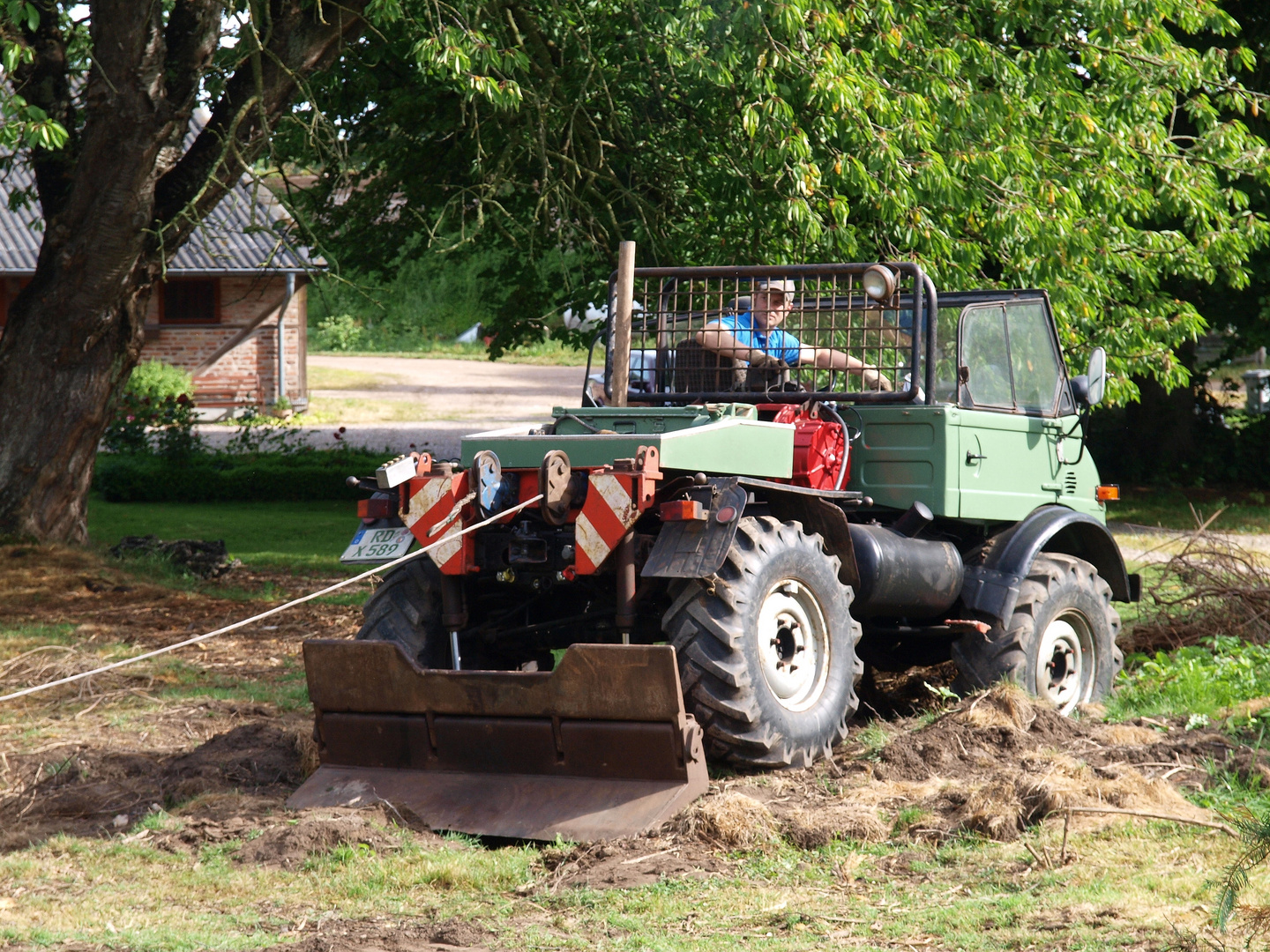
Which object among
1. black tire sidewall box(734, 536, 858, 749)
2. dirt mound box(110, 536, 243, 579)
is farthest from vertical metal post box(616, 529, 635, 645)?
dirt mound box(110, 536, 243, 579)

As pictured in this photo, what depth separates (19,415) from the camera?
11.4 metres

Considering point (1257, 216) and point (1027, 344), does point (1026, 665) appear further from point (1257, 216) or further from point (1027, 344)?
point (1257, 216)

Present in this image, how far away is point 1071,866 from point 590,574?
2.09 metres

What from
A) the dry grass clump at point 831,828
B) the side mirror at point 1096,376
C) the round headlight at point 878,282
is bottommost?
the dry grass clump at point 831,828


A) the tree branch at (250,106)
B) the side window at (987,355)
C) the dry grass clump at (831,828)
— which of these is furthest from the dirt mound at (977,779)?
the tree branch at (250,106)

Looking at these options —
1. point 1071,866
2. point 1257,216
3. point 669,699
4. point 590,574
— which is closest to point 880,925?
point 1071,866

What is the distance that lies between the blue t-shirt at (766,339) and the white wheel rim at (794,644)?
1645mm

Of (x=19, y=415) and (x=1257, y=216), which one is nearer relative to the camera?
(x=19, y=415)

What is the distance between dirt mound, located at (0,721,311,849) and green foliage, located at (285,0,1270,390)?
525 centimetres

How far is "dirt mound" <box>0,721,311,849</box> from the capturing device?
5547 millimetres

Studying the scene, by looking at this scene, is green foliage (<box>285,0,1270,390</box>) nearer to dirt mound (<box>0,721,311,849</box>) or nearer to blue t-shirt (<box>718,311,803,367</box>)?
blue t-shirt (<box>718,311,803,367</box>)

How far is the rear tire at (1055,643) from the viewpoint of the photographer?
681 centimetres

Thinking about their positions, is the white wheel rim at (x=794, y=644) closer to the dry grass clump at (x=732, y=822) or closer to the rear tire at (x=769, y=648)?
the rear tire at (x=769, y=648)

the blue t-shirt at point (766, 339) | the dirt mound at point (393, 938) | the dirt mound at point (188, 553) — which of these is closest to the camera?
the dirt mound at point (393, 938)
